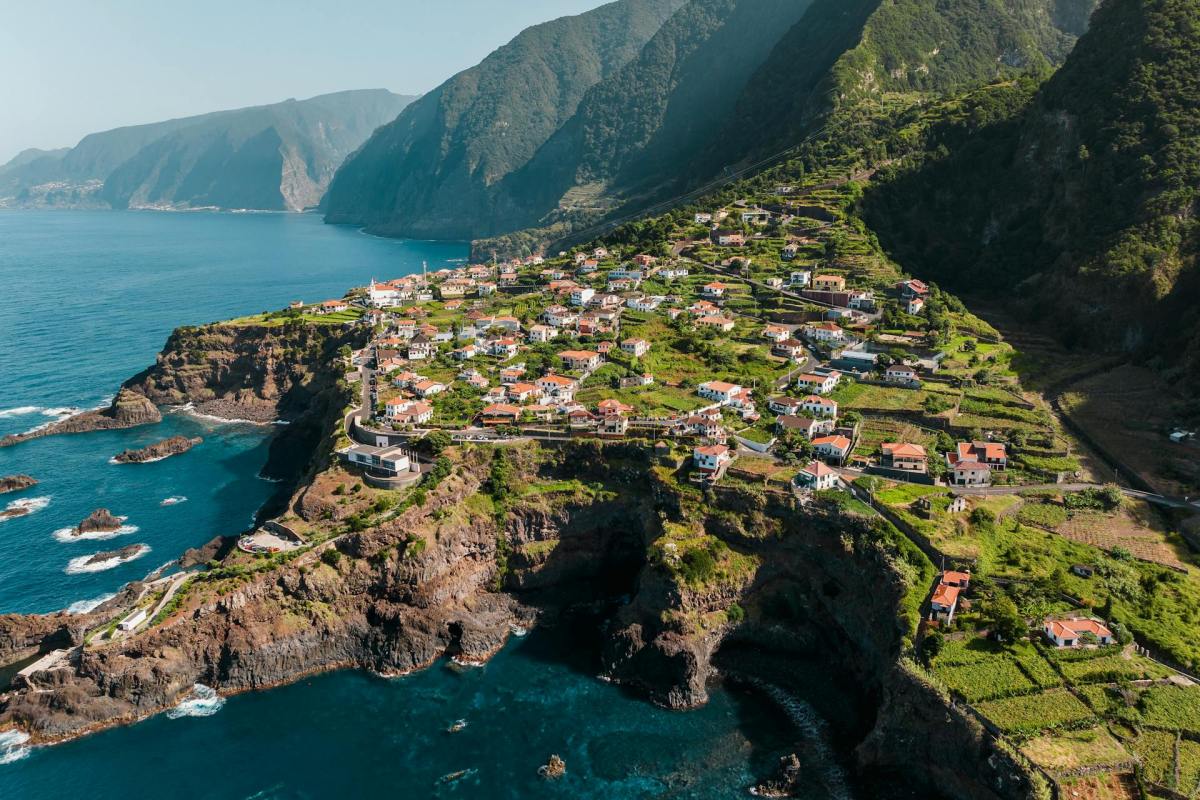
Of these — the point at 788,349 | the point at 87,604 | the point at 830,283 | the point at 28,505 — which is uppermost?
the point at 830,283

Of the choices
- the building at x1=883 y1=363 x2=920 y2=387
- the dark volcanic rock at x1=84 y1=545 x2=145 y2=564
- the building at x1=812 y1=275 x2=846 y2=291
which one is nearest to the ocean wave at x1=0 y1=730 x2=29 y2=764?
the dark volcanic rock at x1=84 y1=545 x2=145 y2=564

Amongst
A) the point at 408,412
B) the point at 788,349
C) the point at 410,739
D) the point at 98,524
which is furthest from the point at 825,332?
the point at 98,524

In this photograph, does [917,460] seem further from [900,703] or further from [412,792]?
[412,792]

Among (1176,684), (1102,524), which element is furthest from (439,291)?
(1176,684)

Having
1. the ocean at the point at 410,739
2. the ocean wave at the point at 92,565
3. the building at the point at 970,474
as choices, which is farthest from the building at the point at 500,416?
the building at the point at 970,474

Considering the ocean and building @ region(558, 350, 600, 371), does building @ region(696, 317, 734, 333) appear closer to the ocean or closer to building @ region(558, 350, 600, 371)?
building @ region(558, 350, 600, 371)

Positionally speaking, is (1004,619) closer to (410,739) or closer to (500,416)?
(410,739)

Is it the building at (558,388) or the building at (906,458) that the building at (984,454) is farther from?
the building at (558,388)
